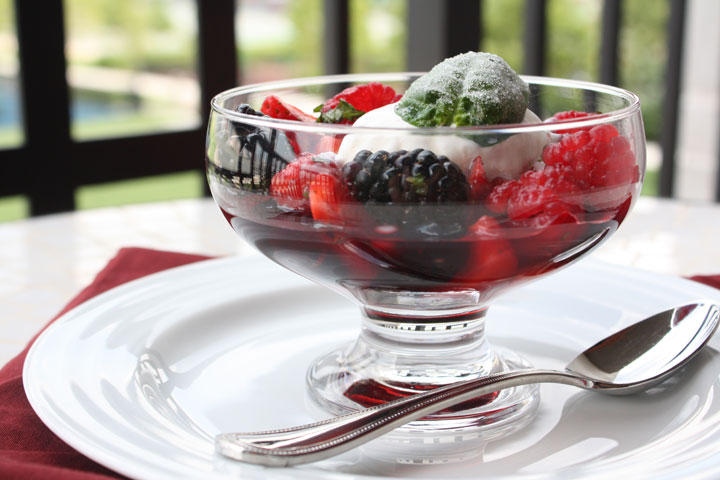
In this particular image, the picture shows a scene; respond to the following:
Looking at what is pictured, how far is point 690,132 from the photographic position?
4.20m

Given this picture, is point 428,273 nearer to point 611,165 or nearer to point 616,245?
point 611,165

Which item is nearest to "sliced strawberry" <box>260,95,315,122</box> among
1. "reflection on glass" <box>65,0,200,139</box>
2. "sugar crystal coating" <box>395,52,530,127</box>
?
"sugar crystal coating" <box>395,52,530,127</box>

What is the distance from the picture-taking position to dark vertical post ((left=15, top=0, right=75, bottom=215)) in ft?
7.08

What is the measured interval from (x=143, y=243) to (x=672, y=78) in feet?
8.94

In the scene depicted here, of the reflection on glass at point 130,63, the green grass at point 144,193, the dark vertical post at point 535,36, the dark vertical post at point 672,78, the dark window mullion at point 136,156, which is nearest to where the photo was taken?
the dark window mullion at point 136,156

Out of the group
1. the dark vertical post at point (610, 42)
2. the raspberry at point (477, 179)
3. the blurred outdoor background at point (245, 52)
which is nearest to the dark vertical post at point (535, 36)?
the dark vertical post at point (610, 42)

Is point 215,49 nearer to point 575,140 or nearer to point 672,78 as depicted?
point 672,78

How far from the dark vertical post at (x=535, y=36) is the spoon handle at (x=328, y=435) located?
2440 millimetres

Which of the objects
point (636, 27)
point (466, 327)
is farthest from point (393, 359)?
point (636, 27)

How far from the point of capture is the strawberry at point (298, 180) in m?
0.67

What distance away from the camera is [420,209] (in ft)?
2.11

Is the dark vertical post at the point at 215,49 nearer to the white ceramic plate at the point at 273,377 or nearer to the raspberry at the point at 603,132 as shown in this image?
the white ceramic plate at the point at 273,377

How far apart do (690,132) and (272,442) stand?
4.00 metres

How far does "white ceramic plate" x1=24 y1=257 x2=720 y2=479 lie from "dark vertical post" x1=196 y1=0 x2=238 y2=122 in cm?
152
